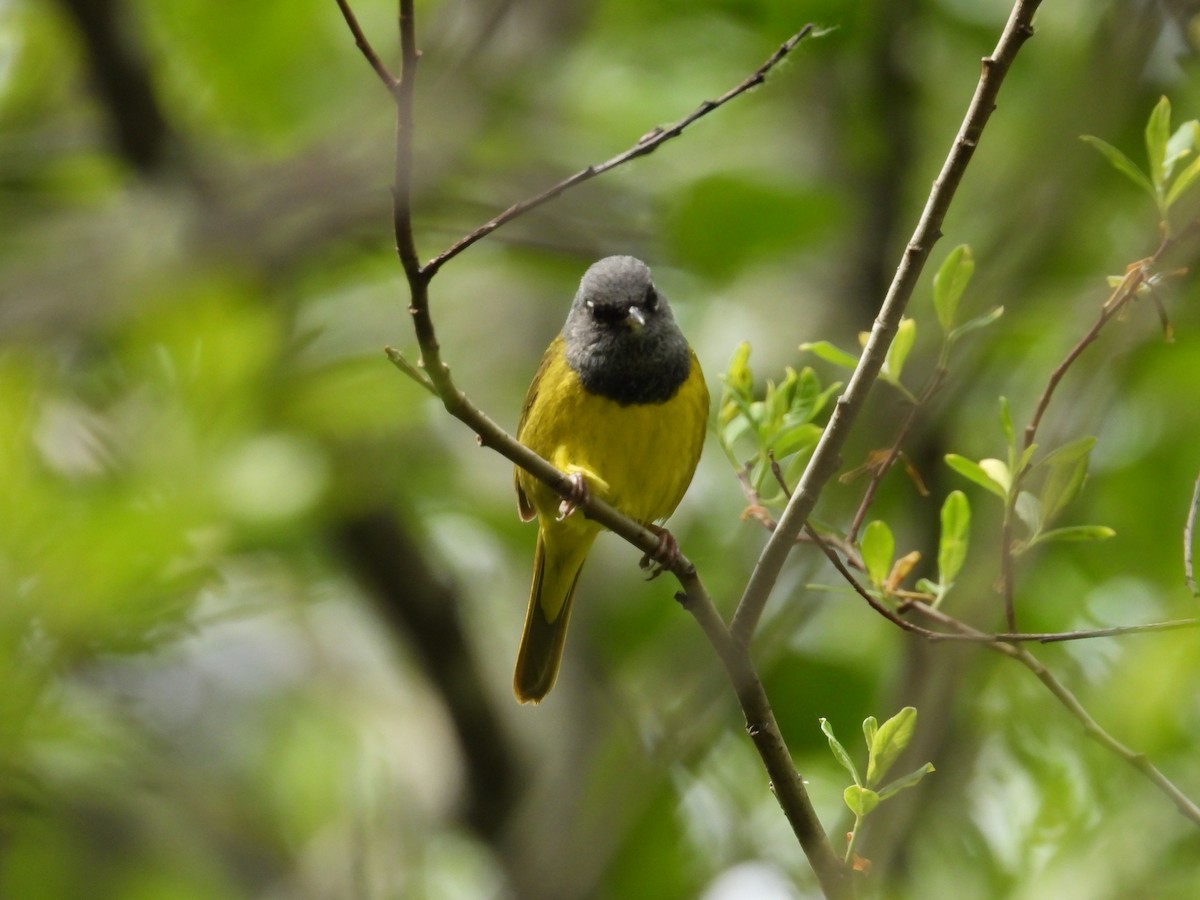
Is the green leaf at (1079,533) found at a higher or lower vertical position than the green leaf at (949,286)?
lower

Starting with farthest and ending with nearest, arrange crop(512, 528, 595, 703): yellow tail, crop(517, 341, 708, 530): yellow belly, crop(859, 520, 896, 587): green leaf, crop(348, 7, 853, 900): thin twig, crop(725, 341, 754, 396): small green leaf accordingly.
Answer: crop(512, 528, 595, 703): yellow tail, crop(517, 341, 708, 530): yellow belly, crop(725, 341, 754, 396): small green leaf, crop(859, 520, 896, 587): green leaf, crop(348, 7, 853, 900): thin twig

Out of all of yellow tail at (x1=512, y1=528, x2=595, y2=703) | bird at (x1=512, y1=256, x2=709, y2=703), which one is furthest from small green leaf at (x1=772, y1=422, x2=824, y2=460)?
yellow tail at (x1=512, y1=528, x2=595, y2=703)

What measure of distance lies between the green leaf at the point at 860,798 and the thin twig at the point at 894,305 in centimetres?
44

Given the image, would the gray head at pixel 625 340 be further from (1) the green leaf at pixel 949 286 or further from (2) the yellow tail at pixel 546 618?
(1) the green leaf at pixel 949 286

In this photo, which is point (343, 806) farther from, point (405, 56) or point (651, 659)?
point (405, 56)

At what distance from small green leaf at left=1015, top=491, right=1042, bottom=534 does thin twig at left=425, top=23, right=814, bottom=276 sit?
887 mm

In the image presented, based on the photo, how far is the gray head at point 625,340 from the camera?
14.2ft

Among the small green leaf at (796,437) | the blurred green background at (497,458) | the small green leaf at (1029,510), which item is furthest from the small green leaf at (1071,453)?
the blurred green background at (497,458)

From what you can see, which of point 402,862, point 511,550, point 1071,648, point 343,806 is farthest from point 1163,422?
point 343,806

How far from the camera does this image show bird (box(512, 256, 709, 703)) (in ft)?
14.0

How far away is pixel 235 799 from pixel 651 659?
272 centimetres

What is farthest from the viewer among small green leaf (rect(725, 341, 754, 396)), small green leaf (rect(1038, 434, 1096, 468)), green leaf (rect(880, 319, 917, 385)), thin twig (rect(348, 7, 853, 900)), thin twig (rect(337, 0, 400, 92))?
small green leaf (rect(725, 341, 754, 396))

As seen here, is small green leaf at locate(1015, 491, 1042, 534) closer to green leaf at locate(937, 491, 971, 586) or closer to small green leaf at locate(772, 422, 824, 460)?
green leaf at locate(937, 491, 971, 586)

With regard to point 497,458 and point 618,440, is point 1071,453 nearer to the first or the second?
point 618,440
